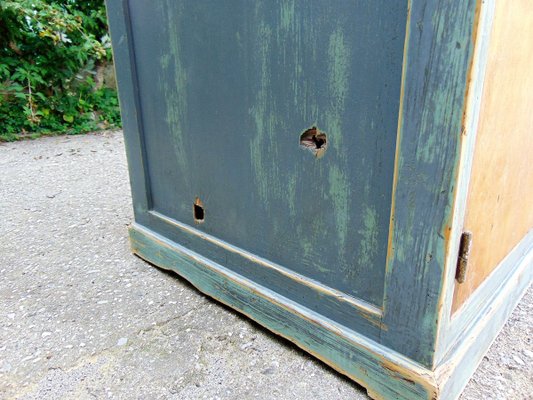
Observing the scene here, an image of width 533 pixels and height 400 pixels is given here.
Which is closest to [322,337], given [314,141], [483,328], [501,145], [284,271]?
[284,271]

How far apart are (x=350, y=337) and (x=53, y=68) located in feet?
13.9

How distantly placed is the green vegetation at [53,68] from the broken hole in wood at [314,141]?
370 cm

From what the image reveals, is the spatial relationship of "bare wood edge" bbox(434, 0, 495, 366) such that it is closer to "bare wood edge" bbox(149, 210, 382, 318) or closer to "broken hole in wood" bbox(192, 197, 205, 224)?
"bare wood edge" bbox(149, 210, 382, 318)

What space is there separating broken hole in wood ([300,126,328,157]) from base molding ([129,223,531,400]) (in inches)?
16.9

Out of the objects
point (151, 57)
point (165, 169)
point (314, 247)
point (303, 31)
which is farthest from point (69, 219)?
point (303, 31)

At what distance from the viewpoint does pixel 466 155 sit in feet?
2.55

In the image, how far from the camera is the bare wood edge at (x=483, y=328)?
934 mm

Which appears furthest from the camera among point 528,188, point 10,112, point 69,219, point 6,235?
point 10,112

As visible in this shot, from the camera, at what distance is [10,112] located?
3967 mm

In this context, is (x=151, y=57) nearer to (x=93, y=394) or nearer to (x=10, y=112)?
(x=93, y=394)

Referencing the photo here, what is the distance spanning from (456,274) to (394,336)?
20 cm

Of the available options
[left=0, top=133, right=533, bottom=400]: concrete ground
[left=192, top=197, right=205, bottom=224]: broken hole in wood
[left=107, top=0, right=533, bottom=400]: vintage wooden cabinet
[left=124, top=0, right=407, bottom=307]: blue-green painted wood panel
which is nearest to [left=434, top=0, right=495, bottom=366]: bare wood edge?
[left=107, top=0, right=533, bottom=400]: vintage wooden cabinet

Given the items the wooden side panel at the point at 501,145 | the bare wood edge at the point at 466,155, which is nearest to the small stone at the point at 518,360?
the wooden side panel at the point at 501,145

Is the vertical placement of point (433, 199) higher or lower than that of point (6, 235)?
higher
